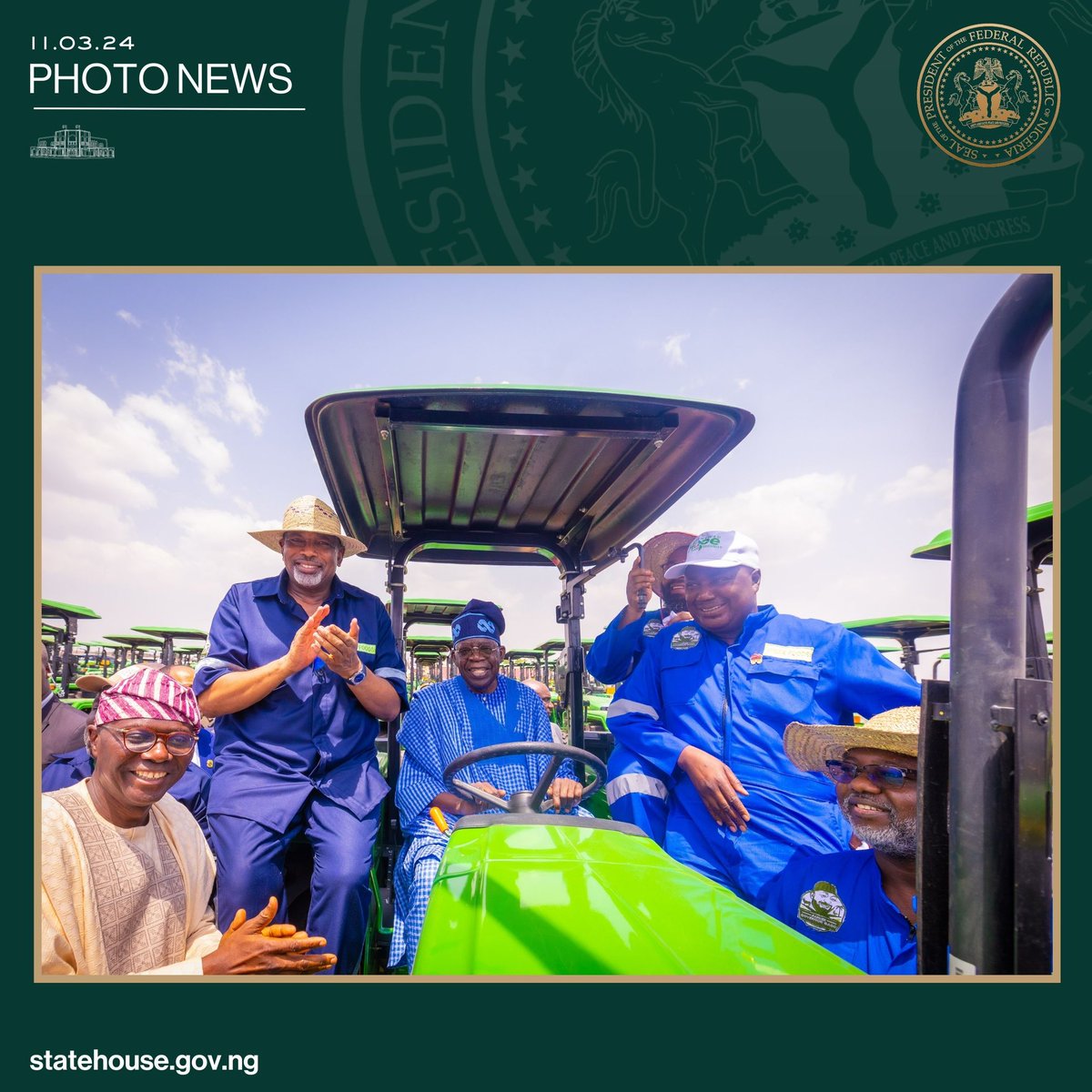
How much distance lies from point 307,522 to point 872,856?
221 cm

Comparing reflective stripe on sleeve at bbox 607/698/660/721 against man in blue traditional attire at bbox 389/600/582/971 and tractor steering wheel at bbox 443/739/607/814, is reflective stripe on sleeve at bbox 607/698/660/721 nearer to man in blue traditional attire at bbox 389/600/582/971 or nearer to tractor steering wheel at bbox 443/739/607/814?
man in blue traditional attire at bbox 389/600/582/971

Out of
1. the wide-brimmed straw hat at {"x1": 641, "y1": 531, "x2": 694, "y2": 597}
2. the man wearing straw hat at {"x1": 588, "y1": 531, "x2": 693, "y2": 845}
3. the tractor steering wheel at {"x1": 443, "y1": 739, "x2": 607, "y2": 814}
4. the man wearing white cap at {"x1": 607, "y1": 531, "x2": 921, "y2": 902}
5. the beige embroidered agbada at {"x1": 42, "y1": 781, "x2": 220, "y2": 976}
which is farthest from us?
the wide-brimmed straw hat at {"x1": 641, "y1": 531, "x2": 694, "y2": 597}

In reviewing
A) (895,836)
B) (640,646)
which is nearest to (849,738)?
(895,836)

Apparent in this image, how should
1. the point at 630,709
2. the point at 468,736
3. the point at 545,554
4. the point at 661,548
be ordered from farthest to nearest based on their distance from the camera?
the point at 545,554
the point at 661,548
the point at 468,736
the point at 630,709

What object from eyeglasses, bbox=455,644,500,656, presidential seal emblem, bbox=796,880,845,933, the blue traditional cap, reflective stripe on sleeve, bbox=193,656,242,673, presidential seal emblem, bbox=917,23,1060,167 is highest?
presidential seal emblem, bbox=917,23,1060,167

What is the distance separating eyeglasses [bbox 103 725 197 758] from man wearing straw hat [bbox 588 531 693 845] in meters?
1.58

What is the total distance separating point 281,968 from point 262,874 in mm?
624

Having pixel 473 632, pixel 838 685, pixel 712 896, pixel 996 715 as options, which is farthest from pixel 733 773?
pixel 996 715

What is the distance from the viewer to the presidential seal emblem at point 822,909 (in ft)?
6.61

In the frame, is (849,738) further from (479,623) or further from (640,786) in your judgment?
(479,623)

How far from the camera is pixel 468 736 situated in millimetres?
3086

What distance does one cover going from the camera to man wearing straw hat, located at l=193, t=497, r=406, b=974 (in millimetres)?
2303

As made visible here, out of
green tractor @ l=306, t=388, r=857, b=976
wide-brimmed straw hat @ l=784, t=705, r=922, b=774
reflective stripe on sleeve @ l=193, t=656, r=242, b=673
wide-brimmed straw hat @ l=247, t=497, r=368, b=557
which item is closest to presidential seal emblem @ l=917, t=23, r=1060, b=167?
green tractor @ l=306, t=388, r=857, b=976

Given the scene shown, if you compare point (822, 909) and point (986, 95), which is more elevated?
point (986, 95)
